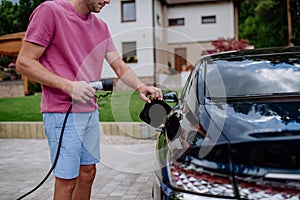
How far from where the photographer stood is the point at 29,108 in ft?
28.8

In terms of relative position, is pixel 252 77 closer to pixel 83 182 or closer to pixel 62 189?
pixel 83 182

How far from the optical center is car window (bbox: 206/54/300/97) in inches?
88.6

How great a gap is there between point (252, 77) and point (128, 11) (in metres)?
16.9

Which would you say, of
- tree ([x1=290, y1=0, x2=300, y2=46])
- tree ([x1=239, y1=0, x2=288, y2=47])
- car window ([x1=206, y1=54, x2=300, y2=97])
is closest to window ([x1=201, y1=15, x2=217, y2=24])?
tree ([x1=239, y1=0, x2=288, y2=47])

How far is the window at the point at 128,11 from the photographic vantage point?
1847 cm

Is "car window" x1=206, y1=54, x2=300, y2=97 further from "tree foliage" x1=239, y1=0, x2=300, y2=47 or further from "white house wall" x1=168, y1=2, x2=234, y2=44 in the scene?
"tree foliage" x1=239, y1=0, x2=300, y2=47

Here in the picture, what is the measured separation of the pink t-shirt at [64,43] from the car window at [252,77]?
82 centimetres

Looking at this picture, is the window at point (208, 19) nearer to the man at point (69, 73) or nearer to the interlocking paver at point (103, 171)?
the interlocking paver at point (103, 171)

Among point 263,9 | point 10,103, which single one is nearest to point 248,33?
point 263,9

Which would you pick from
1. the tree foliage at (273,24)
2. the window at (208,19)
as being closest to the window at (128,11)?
the window at (208,19)

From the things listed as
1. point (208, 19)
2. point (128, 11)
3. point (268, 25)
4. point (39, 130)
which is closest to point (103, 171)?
point (39, 130)

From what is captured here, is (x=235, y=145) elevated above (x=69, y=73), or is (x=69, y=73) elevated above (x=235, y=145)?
(x=69, y=73)

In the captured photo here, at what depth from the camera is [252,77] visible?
243 centimetres

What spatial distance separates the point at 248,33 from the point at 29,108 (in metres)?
Result: 32.9
